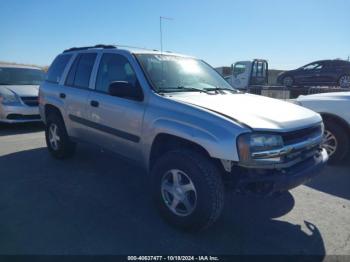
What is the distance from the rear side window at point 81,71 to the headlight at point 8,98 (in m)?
3.74

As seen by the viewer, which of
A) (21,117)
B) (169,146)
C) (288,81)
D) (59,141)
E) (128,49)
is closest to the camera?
(169,146)

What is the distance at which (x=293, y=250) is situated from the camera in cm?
269

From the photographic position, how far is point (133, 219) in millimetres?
3188

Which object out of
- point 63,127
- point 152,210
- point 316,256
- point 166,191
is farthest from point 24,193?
point 316,256

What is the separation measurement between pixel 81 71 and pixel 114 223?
2.49 meters

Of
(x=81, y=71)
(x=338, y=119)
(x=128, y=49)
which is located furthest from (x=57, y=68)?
(x=338, y=119)

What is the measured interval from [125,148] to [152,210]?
2.73ft

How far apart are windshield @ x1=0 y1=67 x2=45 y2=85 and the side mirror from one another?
6.51 m

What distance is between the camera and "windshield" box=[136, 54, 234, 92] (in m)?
3.52

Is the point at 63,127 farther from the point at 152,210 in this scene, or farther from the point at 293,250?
the point at 293,250

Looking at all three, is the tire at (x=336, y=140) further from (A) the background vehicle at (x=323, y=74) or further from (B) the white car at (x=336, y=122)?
(A) the background vehicle at (x=323, y=74)

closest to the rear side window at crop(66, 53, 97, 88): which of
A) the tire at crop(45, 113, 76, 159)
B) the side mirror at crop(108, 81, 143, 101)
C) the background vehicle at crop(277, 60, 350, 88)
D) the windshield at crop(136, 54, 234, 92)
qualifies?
the tire at crop(45, 113, 76, 159)

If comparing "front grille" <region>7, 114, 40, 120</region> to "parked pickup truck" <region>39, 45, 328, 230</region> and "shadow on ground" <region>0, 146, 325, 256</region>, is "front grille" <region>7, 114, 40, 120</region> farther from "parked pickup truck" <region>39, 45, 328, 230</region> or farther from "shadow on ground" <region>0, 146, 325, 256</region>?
"parked pickup truck" <region>39, 45, 328, 230</region>

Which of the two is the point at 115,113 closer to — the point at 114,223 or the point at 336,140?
the point at 114,223
